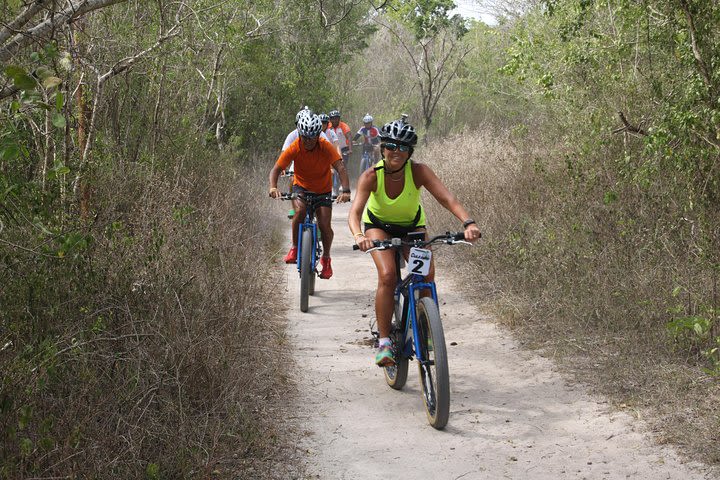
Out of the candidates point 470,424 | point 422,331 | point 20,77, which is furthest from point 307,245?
point 20,77

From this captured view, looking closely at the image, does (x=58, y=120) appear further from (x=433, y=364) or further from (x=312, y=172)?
(x=312, y=172)

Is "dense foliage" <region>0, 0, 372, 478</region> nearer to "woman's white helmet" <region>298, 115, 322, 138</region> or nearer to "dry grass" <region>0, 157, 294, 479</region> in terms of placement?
"dry grass" <region>0, 157, 294, 479</region>

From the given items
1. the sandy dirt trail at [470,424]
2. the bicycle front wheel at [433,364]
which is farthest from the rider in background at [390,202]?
the sandy dirt trail at [470,424]

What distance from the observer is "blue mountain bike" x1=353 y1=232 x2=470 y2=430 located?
5543 millimetres

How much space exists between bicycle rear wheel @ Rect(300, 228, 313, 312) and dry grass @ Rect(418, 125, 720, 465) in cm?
181

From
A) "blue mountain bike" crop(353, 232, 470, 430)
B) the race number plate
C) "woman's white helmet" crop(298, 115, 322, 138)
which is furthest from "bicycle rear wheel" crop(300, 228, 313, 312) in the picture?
Result: the race number plate

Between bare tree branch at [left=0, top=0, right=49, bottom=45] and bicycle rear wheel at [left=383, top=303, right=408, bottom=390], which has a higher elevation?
bare tree branch at [left=0, top=0, right=49, bottom=45]

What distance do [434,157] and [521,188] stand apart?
6539mm

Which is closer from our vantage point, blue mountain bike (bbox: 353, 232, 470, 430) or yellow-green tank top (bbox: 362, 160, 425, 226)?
blue mountain bike (bbox: 353, 232, 470, 430)

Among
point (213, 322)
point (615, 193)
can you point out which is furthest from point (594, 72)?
point (213, 322)

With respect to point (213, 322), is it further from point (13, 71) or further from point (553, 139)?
point (553, 139)

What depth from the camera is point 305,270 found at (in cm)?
927

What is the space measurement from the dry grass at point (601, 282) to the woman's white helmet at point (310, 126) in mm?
2376

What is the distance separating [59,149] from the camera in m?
7.44
